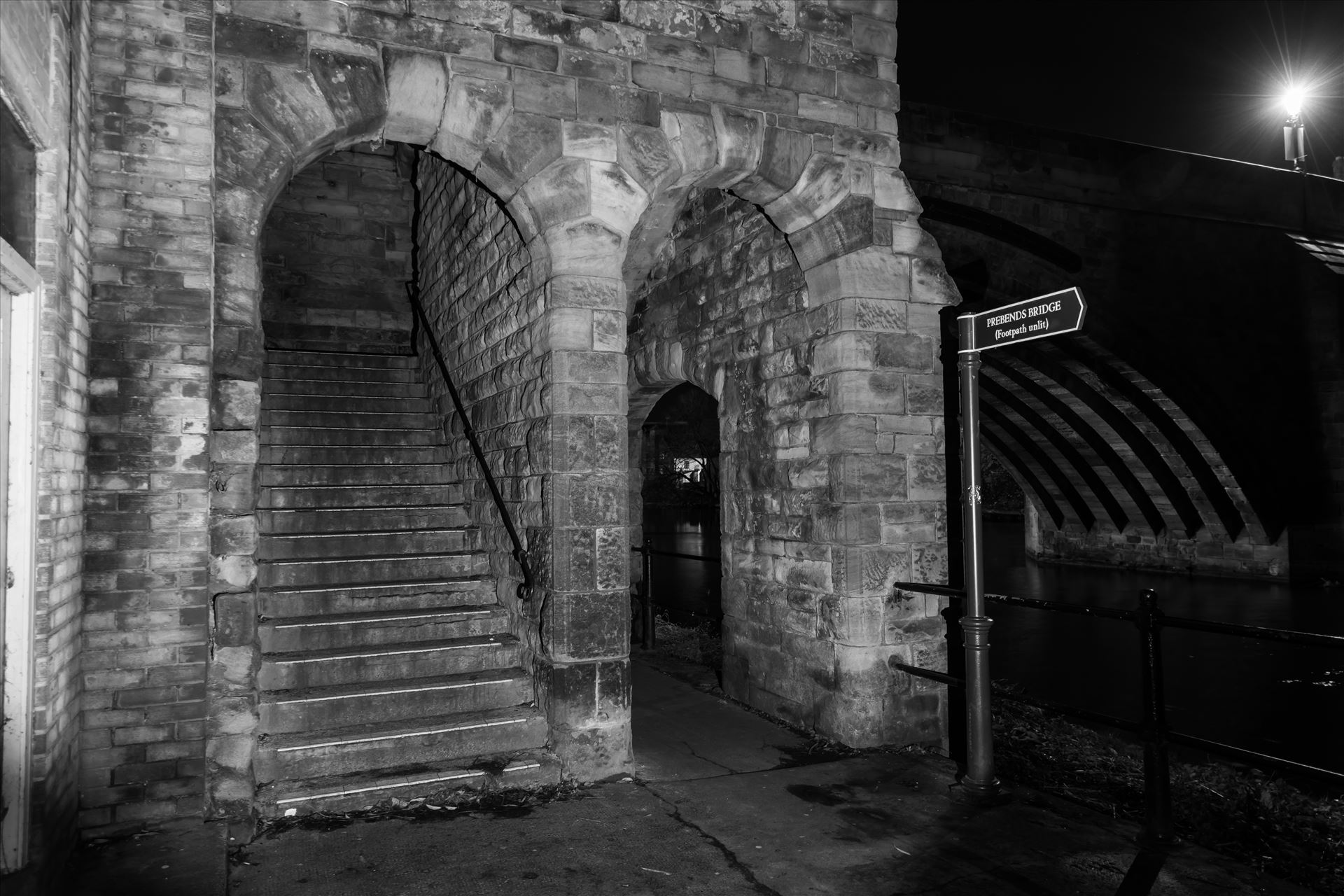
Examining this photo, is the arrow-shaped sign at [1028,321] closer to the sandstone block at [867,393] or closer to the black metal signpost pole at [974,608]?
the black metal signpost pole at [974,608]

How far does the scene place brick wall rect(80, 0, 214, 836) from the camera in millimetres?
4109

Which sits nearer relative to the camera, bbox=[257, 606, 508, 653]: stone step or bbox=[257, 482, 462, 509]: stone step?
bbox=[257, 606, 508, 653]: stone step

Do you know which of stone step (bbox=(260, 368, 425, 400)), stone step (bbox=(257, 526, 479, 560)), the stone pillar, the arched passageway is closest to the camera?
the stone pillar

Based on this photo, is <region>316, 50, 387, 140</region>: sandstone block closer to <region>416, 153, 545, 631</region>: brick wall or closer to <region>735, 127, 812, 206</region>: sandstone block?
<region>416, 153, 545, 631</region>: brick wall

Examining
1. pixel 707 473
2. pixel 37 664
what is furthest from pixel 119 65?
pixel 707 473

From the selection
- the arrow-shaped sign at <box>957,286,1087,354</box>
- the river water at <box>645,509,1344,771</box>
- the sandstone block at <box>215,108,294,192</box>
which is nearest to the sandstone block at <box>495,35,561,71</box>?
the sandstone block at <box>215,108,294,192</box>

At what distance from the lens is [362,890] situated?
3.63 m

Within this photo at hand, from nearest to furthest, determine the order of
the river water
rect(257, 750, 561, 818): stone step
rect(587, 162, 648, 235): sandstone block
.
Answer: rect(257, 750, 561, 818): stone step
rect(587, 162, 648, 235): sandstone block
the river water

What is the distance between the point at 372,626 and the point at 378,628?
0.03 m

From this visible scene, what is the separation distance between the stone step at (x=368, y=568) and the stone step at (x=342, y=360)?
2999 millimetres

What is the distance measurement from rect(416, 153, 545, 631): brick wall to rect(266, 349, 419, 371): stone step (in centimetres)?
47

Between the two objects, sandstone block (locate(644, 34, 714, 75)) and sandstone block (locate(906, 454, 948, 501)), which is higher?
sandstone block (locate(644, 34, 714, 75))

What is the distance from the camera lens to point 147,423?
420cm

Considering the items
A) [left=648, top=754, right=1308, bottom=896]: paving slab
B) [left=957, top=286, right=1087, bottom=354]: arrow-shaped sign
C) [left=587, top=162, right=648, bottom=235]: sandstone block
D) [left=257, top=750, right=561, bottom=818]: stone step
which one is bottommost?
[left=648, top=754, right=1308, bottom=896]: paving slab
